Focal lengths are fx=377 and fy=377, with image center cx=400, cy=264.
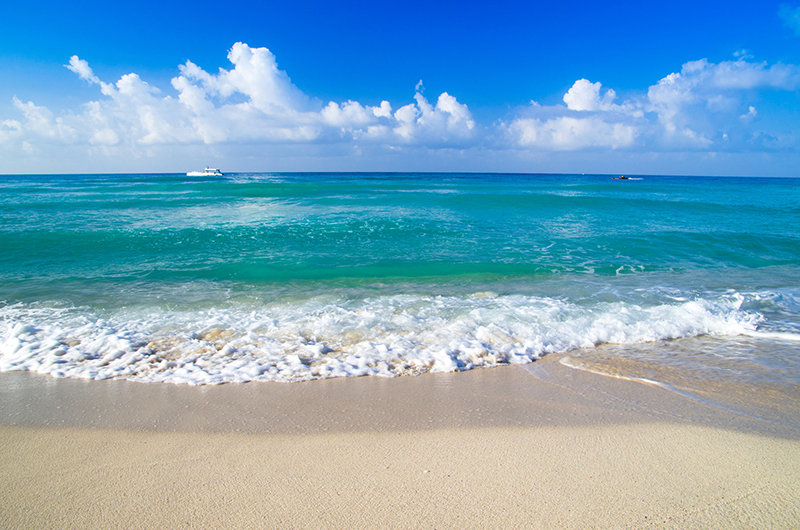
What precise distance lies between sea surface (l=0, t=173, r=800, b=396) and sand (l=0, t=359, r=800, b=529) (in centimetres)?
55

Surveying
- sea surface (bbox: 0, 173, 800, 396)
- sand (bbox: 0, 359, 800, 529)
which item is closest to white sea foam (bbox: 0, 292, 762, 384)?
sea surface (bbox: 0, 173, 800, 396)

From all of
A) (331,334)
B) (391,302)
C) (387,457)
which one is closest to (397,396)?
(387,457)

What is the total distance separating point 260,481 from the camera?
249 centimetres

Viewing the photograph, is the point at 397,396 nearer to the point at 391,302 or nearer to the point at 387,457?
the point at 387,457

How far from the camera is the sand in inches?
87.5

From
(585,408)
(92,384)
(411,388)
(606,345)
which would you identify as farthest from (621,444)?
(92,384)

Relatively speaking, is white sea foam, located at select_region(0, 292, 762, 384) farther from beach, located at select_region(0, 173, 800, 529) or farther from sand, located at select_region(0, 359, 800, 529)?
sand, located at select_region(0, 359, 800, 529)

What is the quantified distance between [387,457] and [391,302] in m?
4.07

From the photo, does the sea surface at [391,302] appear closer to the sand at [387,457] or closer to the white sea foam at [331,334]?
the white sea foam at [331,334]

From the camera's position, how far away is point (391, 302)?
677 centimetres

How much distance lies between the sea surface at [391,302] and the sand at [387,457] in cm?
55

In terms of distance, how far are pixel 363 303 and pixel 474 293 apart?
87.3 inches

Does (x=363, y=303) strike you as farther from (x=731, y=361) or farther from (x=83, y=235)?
(x=83, y=235)

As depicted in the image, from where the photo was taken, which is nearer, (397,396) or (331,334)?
(397,396)
